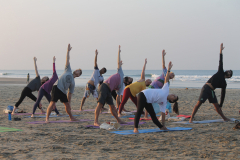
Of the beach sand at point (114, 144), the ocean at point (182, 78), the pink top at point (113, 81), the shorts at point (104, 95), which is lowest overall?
the ocean at point (182, 78)

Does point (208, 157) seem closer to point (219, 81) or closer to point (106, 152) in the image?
point (106, 152)

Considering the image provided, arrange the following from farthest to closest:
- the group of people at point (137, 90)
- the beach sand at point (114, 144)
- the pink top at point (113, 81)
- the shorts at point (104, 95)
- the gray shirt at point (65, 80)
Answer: the pink top at point (113, 81)
the gray shirt at point (65, 80)
the shorts at point (104, 95)
the group of people at point (137, 90)
the beach sand at point (114, 144)

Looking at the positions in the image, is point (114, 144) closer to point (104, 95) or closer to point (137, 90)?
point (104, 95)

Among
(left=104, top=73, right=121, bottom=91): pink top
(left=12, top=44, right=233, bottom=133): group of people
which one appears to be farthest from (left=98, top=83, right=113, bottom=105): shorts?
(left=104, top=73, right=121, bottom=91): pink top

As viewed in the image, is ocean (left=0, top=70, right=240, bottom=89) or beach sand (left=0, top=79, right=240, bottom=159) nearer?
beach sand (left=0, top=79, right=240, bottom=159)

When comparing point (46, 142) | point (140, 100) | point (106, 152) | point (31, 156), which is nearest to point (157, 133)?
point (140, 100)

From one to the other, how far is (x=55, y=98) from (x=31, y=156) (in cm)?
317

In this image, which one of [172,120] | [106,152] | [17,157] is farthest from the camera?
[172,120]

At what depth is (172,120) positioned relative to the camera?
8203 mm

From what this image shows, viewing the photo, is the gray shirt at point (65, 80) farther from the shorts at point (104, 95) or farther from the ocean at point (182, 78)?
the ocean at point (182, 78)

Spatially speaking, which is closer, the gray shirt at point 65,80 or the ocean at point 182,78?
the gray shirt at point 65,80

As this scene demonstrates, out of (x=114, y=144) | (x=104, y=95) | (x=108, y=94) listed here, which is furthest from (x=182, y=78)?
(x=114, y=144)

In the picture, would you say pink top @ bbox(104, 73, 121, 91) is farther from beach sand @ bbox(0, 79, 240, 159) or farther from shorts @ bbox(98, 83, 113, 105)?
beach sand @ bbox(0, 79, 240, 159)

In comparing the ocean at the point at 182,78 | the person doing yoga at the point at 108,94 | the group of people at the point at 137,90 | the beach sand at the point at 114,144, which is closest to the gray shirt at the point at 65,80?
the group of people at the point at 137,90
